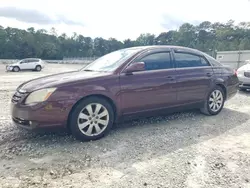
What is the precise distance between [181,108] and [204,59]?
1323mm

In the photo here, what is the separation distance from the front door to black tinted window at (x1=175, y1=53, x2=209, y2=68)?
23 cm

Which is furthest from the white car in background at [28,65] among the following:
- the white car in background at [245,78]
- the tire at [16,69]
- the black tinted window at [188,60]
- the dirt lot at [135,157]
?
the black tinted window at [188,60]

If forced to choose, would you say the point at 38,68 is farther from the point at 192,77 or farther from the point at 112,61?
the point at 192,77

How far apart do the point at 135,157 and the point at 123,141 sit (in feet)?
1.90

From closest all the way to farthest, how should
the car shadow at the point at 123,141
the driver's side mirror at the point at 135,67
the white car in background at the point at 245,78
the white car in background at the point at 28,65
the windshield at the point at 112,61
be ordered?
the car shadow at the point at 123,141
the driver's side mirror at the point at 135,67
the windshield at the point at 112,61
the white car in background at the point at 245,78
the white car in background at the point at 28,65

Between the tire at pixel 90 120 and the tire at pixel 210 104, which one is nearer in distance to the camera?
the tire at pixel 90 120

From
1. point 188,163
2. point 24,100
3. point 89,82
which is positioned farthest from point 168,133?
point 24,100

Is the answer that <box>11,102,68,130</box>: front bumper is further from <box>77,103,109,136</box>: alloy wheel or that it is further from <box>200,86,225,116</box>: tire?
<box>200,86,225,116</box>: tire

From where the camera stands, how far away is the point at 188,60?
4.86 metres

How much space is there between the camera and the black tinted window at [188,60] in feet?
15.4

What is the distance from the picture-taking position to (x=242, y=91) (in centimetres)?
856

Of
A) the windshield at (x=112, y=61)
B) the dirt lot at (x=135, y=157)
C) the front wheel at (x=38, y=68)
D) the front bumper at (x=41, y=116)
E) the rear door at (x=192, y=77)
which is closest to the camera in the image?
the dirt lot at (x=135, y=157)

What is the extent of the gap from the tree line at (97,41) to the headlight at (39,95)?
69590 mm

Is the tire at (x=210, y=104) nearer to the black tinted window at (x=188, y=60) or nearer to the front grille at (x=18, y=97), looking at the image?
the black tinted window at (x=188, y=60)
